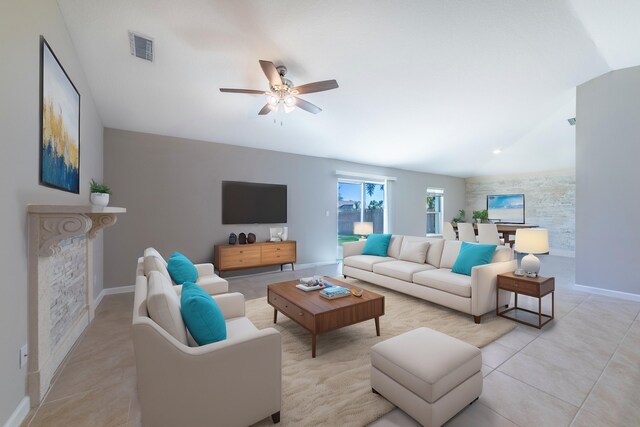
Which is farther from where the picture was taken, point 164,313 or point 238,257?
point 238,257

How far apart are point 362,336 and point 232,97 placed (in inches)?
138

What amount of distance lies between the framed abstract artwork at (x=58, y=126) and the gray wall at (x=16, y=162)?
0.07 metres

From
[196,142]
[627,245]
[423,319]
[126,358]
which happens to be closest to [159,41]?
[196,142]

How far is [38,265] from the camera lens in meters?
1.79

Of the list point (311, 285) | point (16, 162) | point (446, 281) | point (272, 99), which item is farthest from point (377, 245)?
point (16, 162)

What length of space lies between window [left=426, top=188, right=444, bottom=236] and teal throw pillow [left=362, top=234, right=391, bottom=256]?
4.70 metres

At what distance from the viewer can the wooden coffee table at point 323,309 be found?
232 cm

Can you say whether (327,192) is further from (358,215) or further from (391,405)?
(391,405)

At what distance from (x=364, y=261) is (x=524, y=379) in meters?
2.59

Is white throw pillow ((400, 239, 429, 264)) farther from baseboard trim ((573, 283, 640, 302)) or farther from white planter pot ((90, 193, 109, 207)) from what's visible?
white planter pot ((90, 193, 109, 207))

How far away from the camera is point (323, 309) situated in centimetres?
239

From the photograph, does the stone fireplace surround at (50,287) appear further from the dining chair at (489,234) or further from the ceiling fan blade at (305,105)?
the dining chair at (489,234)

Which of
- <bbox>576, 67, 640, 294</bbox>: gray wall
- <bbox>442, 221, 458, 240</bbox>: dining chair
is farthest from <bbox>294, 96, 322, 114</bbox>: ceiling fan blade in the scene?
<bbox>442, 221, 458, 240</bbox>: dining chair

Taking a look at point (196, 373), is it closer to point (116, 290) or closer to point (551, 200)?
point (116, 290)
